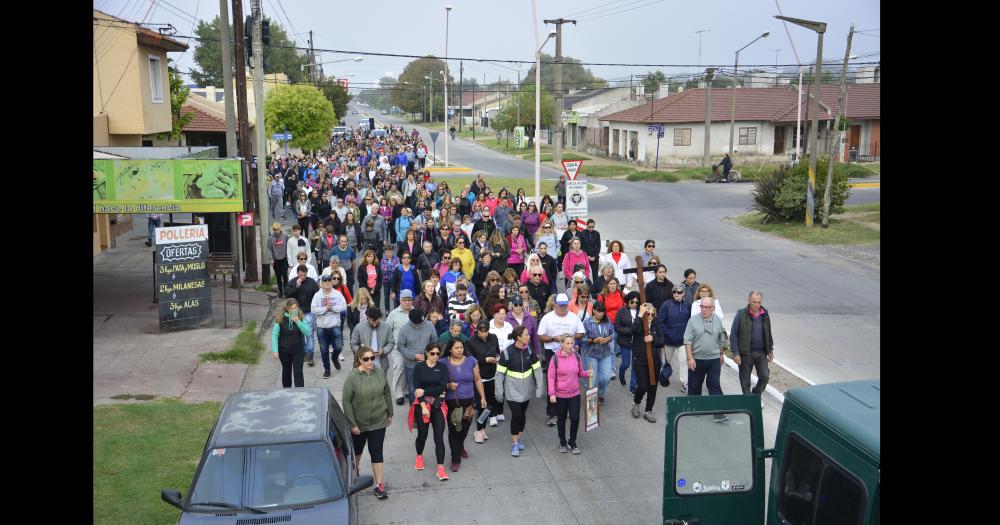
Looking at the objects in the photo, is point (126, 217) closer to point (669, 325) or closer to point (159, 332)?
point (159, 332)

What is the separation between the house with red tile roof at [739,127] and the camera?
57.2 meters

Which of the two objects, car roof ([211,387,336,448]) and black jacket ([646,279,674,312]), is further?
black jacket ([646,279,674,312])

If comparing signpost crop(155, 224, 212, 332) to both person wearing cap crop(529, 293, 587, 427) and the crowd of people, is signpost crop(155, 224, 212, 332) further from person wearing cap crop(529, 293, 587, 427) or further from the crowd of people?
person wearing cap crop(529, 293, 587, 427)

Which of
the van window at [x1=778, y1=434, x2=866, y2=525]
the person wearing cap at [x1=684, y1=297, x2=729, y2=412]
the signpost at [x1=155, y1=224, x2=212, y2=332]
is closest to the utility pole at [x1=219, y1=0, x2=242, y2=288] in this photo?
the signpost at [x1=155, y1=224, x2=212, y2=332]

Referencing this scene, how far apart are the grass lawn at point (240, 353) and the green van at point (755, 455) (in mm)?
10345

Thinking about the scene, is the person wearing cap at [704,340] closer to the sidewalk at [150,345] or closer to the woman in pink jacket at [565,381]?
the woman in pink jacket at [565,381]

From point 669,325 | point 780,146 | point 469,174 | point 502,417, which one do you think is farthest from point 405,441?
point 780,146

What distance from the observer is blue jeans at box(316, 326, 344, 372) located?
13.7m

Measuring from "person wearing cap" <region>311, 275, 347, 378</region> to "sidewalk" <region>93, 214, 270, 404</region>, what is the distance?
1.39m

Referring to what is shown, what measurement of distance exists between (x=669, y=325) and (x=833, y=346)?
468cm

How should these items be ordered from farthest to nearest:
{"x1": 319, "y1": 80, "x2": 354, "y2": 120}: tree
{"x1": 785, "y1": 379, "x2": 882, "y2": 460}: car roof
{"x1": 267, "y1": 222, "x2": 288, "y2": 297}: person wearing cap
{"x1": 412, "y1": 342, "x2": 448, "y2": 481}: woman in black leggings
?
{"x1": 319, "y1": 80, "x2": 354, "y2": 120}: tree < {"x1": 267, "y1": 222, "x2": 288, "y2": 297}: person wearing cap < {"x1": 412, "y1": 342, "x2": 448, "y2": 481}: woman in black leggings < {"x1": 785, "y1": 379, "x2": 882, "y2": 460}: car roof

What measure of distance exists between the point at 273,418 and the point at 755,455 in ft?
13.5

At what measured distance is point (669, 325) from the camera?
40.3 feet

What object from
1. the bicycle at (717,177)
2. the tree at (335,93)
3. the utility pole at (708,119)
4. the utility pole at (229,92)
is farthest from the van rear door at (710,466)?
the tree at (335,93)
